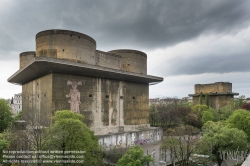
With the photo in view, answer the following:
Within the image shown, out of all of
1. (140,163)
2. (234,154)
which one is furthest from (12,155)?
(234,154)

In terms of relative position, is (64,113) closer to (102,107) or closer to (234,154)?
(102,107)

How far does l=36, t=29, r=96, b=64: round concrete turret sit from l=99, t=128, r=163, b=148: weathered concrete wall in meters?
8.47

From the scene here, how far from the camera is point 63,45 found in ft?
59.9

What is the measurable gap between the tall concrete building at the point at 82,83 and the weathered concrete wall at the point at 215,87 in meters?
28.3

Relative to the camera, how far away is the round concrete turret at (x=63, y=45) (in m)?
18.0

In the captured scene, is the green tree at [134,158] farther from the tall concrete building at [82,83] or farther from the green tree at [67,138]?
the tall concrete building at [82,83]

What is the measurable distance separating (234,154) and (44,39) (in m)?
19.2

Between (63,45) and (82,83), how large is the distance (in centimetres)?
410

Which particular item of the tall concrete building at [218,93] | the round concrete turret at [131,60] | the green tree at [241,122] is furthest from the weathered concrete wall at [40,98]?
the tall concrete building at [218,93]

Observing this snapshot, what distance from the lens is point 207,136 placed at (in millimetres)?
14891

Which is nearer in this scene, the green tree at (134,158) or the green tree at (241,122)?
the green tree at (134,158)

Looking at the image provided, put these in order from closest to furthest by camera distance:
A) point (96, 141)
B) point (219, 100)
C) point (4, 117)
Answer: point (96, 141), point (4, 117), point (219, 100)

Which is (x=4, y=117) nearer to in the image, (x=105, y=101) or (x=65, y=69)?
(x=65, y=69)

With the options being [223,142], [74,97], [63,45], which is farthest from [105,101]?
[223,142]
